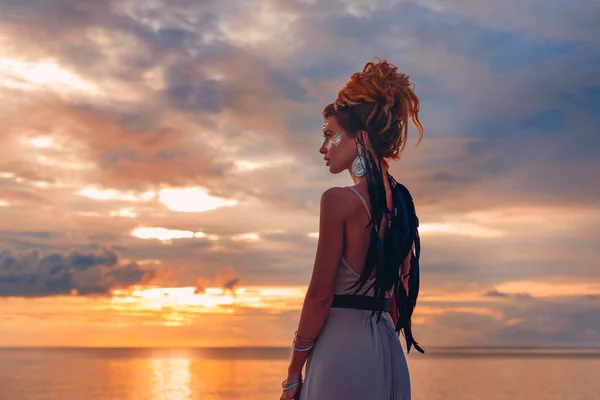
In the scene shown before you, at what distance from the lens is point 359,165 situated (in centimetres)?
680

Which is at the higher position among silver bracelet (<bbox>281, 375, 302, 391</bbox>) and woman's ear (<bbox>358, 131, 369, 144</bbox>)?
woman's ear (<bbox>358, 131, 369, 144</bbox>)

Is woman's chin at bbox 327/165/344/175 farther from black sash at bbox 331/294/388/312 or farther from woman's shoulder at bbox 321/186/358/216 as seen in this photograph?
black sash at bbox 331/294/388/312

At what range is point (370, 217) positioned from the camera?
6.64 m

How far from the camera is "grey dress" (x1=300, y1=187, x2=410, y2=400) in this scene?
651 cm

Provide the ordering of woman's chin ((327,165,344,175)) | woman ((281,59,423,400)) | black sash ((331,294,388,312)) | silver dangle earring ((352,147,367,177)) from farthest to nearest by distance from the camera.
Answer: woman's chin ((327,165,344,175)) < silver dangle earring ((352,147,367,177)) < black sash ((331,294,388,312)) < woman ((281,59,423,400))

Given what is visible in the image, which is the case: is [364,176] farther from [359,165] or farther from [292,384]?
[292,384]

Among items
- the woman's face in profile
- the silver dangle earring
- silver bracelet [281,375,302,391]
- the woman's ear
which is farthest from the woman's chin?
silver bracelet [281,375,302,391]

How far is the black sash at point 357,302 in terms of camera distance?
6617 mm

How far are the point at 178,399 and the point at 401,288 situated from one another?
104 meters

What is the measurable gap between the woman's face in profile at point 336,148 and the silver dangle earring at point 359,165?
44 millimetres

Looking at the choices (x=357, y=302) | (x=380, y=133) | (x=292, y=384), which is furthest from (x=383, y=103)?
(x=292, y=384)

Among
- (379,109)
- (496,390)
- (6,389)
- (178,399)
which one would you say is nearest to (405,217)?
(379,109)

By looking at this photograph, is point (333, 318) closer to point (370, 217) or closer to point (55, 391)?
point (370, 217)

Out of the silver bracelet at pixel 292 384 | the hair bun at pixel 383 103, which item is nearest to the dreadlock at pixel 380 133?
the hair bun at pixel 383 103
